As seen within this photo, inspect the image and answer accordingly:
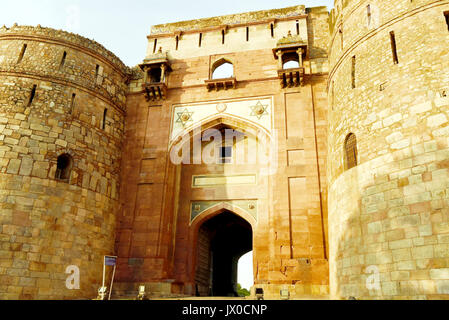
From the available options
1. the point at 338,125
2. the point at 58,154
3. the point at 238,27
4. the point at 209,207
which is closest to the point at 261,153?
the point at 209,207

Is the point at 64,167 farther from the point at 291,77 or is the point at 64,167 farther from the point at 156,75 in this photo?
the point at 291,77

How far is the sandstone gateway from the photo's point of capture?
8.16 meters

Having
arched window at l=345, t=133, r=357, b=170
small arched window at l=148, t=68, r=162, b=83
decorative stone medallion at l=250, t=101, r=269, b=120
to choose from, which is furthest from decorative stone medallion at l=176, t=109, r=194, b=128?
arched window at l=345, t=133, r=357, b=170

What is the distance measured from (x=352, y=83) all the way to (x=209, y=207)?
645 cm

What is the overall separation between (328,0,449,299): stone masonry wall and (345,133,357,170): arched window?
0.15m

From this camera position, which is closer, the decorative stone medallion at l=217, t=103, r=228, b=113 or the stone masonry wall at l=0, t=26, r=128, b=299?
the stone masonry wall at l=0, t=26, r=128, b=299

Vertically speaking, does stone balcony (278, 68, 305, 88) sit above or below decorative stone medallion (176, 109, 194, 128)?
above

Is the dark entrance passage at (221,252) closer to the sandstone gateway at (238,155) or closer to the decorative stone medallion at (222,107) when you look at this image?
the sandstone gateway at (238,155)

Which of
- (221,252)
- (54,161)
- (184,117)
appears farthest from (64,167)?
(221,252)

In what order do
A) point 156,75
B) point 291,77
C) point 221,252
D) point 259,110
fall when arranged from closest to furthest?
point 291,77
point 259,110
point 156,75
point 221,252

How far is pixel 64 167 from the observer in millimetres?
12445

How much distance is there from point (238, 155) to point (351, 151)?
5302mm

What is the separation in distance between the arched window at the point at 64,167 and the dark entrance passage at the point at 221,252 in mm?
5048

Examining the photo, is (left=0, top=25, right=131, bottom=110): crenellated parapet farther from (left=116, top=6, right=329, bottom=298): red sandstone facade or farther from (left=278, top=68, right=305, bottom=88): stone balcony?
(left=278, top=68, right=305, bottom=88): stone balcony
